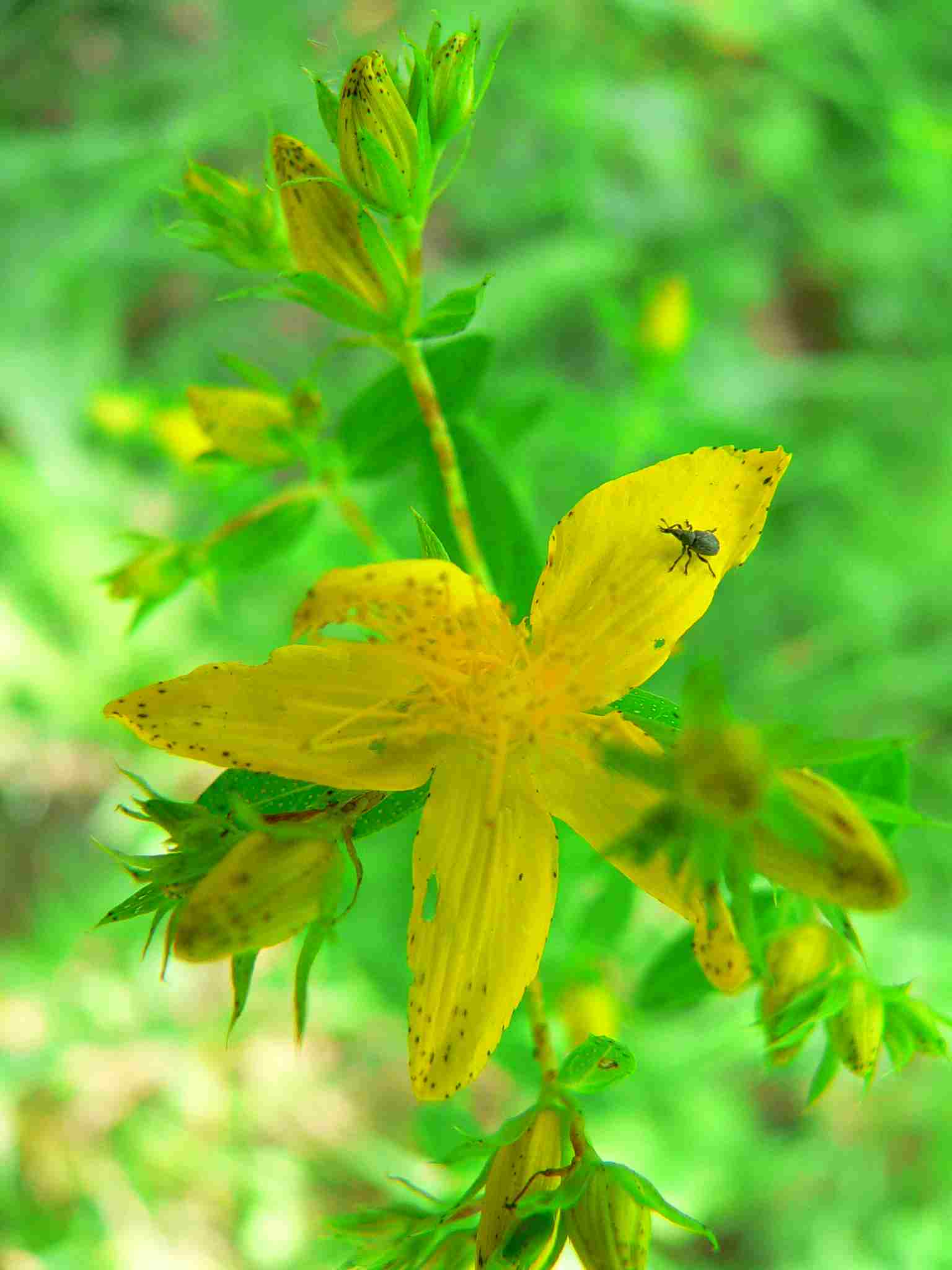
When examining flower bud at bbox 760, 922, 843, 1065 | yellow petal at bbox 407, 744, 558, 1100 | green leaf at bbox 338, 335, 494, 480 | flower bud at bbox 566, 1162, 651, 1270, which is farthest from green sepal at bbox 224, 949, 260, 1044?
green leaf at bbox 338, 335, 494, 480

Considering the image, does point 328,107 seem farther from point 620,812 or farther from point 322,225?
point 620,812

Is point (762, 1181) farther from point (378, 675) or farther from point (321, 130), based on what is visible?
point (321, 130)

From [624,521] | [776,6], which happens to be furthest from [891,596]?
[624,521]

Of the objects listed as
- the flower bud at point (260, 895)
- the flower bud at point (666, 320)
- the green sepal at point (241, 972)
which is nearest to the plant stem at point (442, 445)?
the flower bud at point (260, 895)

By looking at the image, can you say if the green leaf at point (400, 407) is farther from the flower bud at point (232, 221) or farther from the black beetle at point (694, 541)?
the black beetle at point (694, 541)

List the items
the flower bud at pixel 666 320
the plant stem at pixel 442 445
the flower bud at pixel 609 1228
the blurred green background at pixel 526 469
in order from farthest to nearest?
1. the blurred green background at pixel 526 469
2. the flower bud at pixel 666 320
3. the plant stem at pixel 442 445
4. the flower bud at pixel 609 1228

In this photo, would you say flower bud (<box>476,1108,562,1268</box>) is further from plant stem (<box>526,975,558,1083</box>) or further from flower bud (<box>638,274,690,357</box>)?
→ flower bud (<box>638,274,690,357</box>)
